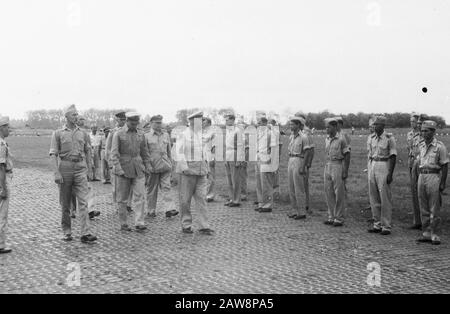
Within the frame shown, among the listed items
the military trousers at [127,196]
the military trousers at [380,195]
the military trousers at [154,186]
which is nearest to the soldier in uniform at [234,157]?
the military trousers at [154,186]

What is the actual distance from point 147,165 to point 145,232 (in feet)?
4.42

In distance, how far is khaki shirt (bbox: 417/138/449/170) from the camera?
27.4ft

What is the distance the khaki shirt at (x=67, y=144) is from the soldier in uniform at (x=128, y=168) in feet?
2.74

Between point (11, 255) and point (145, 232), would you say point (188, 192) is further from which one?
point (11, 255)

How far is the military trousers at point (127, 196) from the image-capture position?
9.16m

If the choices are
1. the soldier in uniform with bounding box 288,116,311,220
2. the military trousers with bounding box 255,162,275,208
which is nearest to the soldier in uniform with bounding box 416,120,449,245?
the soldier in uniform with bounding box 288,116,311,220

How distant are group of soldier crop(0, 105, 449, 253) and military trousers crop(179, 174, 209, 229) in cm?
2

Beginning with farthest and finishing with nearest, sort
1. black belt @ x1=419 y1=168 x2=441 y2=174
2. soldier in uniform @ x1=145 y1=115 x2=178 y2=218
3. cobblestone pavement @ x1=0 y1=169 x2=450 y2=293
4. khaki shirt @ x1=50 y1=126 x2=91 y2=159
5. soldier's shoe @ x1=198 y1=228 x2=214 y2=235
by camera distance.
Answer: soldier in uniform @ x1=145 y1=115 x2=178 y2=218
soldier's shoe @ x1=198 y1=228 x2=214 y2=235
black belt @ x1=419 y1=168 x2=441 y2=174
khaki shirt @ x1=50 y1=126 x2=91 y2=159
cobblestone pavement @ x1=0 y1=169 x2=450 y2=293

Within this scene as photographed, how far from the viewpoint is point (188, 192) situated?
9094 millimetres

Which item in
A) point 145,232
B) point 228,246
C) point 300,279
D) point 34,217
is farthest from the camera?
point 34,217

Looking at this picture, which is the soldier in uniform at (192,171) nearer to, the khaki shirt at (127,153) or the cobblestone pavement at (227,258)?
the cobblestone pavement at (227,258)

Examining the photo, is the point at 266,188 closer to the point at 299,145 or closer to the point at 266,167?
the point at 266,167

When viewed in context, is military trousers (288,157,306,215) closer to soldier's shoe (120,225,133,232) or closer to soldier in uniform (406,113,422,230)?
soldier in uniform (406,113,422,230)

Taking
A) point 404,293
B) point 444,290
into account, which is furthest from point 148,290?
point 444,290
